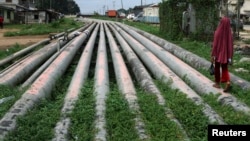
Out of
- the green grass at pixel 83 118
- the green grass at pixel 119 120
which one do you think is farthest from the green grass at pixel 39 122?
the green grass at pixel 119 120

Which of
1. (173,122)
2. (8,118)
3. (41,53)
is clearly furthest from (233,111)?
(41,53)

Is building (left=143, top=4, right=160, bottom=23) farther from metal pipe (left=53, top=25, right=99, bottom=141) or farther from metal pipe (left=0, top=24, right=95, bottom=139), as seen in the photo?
metal pipe (left=53, top=25, right=99, bottom=141)

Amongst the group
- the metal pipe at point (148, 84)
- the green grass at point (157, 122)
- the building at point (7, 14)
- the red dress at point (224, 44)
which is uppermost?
the building at point (7, 14)

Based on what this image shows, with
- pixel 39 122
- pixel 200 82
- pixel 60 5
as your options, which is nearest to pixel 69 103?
pixel 39 122

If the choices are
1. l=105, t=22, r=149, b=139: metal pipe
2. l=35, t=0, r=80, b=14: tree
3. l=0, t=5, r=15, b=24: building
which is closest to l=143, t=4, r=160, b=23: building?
l=0, t=5, r=15, b=24: building

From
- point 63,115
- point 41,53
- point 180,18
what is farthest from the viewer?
point 180,18

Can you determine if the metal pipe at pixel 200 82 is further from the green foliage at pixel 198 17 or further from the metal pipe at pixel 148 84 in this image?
the green foliage at pixel 198 17

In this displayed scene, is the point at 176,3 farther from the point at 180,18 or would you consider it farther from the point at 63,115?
the point at 63,115

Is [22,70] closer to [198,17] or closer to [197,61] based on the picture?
[197,61]

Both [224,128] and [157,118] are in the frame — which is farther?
[157,118]

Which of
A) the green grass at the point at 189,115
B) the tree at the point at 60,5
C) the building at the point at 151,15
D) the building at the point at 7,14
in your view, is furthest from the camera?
the tree at the point at 60,5

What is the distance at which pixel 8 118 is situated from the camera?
548 cm

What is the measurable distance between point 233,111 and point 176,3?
14.6 meters

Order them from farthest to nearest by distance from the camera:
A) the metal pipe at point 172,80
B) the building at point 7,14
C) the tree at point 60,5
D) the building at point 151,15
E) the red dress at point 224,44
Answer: the tree at point 60,5 < the building at point 151,15 < the building at point 7,14 < the red dress at point 224,44 < the metal pipe at point 172,80
